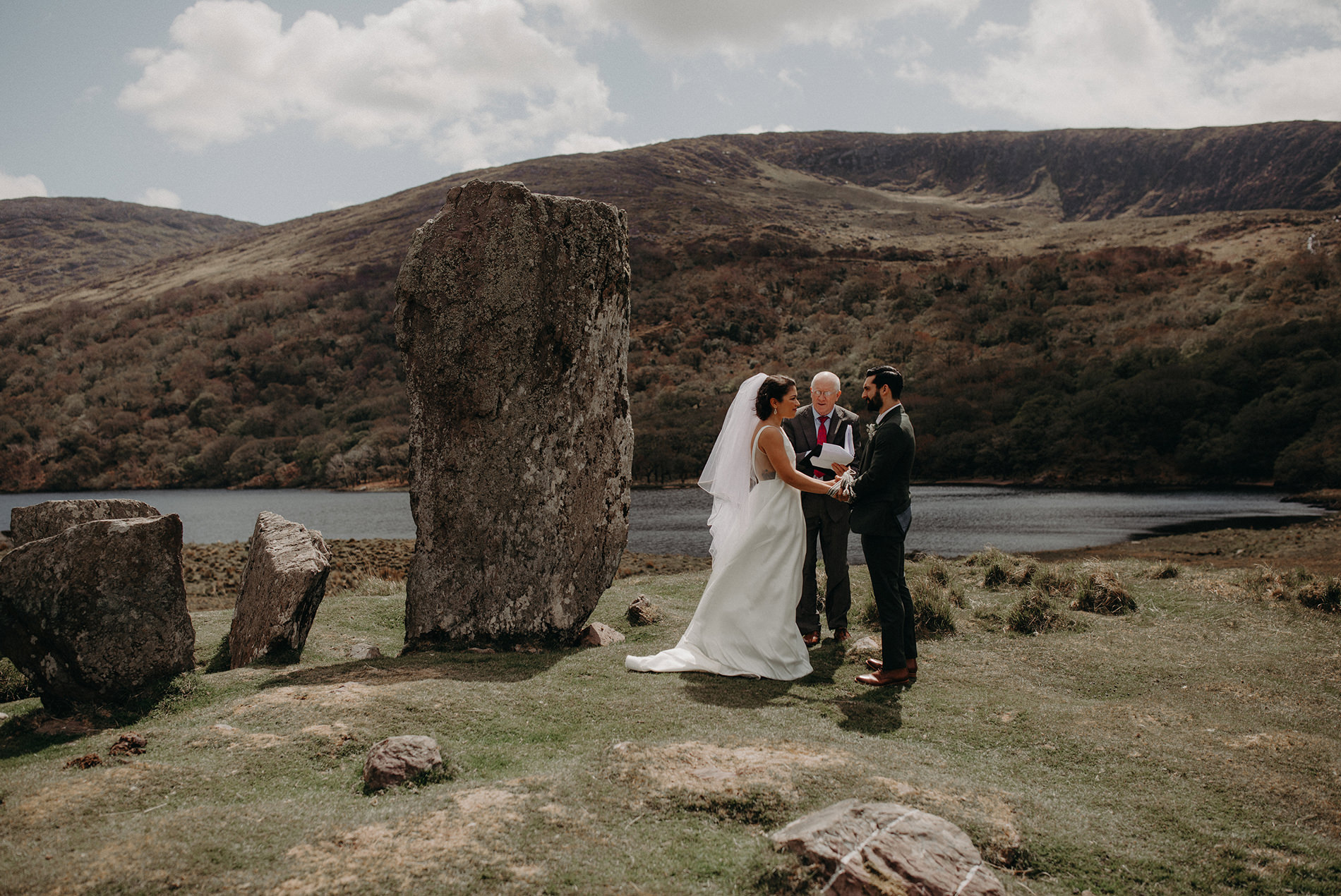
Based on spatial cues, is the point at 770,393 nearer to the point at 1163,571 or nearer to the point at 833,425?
the point at 833,425

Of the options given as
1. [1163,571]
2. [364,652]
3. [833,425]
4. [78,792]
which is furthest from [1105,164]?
[78,792]

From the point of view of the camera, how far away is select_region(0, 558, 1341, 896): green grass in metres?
3.18

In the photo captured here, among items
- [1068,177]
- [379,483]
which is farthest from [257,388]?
[1068,177]

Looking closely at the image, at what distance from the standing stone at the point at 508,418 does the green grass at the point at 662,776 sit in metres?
0.68

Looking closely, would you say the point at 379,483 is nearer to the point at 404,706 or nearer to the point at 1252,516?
the point at 1252,516

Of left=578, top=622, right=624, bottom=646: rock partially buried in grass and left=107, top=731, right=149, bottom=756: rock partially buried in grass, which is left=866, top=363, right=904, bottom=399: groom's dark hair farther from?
left=107, top=731, right=149, bottom=756: rock partially buried in grass

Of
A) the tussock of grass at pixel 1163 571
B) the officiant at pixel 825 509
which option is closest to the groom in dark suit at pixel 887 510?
the officiant at pixel 825 509

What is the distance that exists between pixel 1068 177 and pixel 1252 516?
148m

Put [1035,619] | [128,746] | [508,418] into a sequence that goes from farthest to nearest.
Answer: [1035,619]
[508,418]
[128,746]

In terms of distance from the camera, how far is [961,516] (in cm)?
2956

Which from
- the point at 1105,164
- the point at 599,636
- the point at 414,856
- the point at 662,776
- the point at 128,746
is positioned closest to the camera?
the point at 414,856

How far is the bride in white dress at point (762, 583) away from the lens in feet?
21.6

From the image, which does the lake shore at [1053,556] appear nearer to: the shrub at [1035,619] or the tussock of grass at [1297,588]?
the tussock of grass at [1297,588]

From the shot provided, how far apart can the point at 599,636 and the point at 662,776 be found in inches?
151
